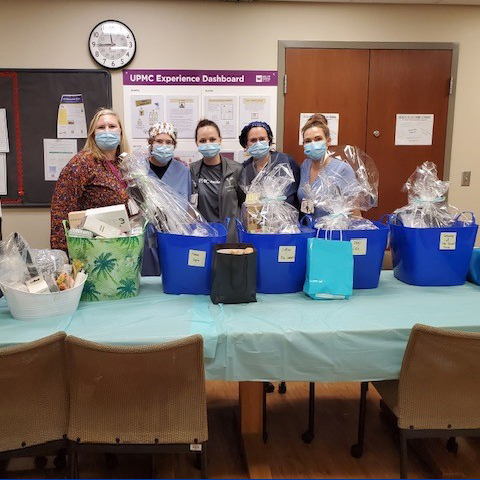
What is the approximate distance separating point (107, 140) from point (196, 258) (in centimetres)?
85

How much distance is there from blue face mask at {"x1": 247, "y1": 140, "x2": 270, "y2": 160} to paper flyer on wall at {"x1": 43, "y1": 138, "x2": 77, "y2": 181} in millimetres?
1425

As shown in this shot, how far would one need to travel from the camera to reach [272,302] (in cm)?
174

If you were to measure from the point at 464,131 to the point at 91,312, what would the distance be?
3.14m

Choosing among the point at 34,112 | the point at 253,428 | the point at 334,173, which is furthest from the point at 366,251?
the point at 34,112

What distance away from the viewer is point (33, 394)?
1.33 meters

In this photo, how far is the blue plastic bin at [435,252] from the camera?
1.86 metres

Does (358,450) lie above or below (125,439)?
below

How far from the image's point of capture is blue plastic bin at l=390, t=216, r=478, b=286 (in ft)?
6.10

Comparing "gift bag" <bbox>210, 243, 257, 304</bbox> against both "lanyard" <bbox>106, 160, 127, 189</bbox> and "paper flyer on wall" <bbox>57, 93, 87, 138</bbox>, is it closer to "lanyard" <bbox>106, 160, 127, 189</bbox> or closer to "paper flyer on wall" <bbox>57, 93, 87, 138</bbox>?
"lanyard" <bbox>106, 160, 127, 189</bbox>

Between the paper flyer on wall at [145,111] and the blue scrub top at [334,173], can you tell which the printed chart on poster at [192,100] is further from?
the blue scrub top at [334,173]

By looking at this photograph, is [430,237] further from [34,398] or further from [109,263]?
[34,398]

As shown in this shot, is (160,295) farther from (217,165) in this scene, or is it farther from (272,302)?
(217,165)

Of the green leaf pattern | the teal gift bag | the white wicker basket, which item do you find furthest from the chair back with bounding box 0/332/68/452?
the teal gift bag

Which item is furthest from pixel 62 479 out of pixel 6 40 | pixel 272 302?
pixel 6 40
